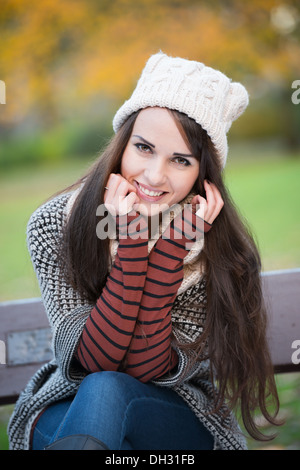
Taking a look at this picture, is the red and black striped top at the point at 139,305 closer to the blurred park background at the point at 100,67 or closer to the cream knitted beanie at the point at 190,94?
the cream knitted beanie at the point at 190,94

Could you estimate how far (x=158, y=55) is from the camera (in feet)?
6.24

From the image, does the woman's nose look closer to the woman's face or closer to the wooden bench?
the woman's face

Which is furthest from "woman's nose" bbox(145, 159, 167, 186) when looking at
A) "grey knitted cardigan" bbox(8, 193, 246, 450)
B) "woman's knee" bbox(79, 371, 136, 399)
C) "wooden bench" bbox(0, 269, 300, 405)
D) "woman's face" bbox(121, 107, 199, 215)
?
"wooden bench" bbox(0, 269, 300, 405)

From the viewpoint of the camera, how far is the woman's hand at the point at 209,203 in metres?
1.90

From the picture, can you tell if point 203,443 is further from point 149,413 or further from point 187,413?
point 149,413

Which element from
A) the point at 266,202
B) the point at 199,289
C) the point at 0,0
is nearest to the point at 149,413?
the point at 199,289

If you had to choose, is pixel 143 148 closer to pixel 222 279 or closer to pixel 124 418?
pixel 222 279

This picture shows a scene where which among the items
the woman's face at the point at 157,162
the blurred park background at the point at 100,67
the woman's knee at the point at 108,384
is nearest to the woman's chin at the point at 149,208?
the woman's face at the point at 157,162

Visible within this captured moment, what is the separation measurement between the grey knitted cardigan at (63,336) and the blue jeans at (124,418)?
1.7 inches

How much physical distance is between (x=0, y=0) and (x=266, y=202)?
5962mm

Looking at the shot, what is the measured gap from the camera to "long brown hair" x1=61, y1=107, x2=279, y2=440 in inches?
75.8

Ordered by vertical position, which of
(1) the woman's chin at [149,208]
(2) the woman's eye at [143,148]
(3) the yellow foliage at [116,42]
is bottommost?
(1) the woman's chin at [149,208]

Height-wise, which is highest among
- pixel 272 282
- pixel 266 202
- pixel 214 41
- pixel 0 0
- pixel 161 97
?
pixel 0 0

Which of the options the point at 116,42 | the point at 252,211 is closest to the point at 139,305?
the point at 252,211
